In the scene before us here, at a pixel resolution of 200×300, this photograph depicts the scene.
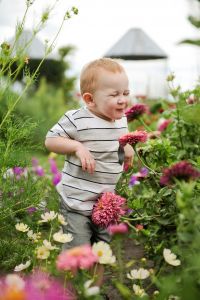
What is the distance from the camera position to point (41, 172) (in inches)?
185

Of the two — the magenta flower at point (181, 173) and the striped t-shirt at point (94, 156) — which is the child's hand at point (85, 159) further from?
the magenta flower at point (181, 173)

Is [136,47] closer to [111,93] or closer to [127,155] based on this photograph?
[127,155]

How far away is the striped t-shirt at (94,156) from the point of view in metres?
2.45

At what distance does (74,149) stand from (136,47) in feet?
55.8

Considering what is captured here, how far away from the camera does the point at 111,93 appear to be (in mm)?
2432

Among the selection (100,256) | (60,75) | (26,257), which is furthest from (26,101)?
(100,256)

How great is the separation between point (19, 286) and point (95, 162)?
132cm

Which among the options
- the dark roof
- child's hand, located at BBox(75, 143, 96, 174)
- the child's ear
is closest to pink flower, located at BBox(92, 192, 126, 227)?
child's hand, located at BBox(75, 143, 96, 174)

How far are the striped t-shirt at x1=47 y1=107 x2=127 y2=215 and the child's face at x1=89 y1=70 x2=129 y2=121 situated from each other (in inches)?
3.1

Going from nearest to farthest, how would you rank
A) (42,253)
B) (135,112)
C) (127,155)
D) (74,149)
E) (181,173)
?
(181,173)
(42,253)
(74,149)
(127,155)
(135,112)

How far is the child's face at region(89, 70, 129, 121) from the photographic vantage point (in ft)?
7.97

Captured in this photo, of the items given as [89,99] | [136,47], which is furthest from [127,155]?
[136,47]

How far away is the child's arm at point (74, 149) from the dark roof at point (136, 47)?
52.0ft

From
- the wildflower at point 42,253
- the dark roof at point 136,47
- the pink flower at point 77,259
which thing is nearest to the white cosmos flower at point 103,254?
the wildflower at point 42,253
